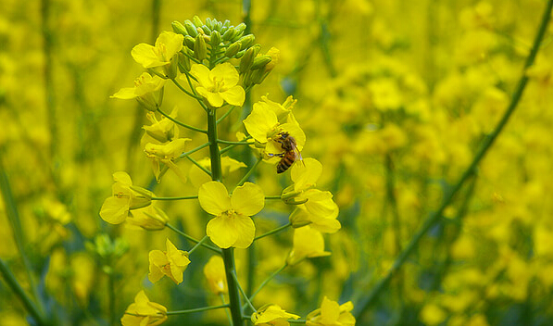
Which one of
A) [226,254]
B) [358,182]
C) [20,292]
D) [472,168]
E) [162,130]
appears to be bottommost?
[358,182]

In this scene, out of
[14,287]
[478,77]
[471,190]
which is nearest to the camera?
[14,287]

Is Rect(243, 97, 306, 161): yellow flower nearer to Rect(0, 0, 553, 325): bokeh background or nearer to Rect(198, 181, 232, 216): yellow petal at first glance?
Rect(198, 181, 232, 216): yellow petal

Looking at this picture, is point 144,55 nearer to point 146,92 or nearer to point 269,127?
point 146,92

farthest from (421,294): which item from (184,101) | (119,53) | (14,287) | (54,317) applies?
(119,53)

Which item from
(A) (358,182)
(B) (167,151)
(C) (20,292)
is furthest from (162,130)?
(A) (358,182)

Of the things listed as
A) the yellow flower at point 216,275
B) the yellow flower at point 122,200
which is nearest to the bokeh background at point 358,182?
the yellow flower at point 216,275

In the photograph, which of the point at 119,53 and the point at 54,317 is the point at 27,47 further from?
the point at 54,317
